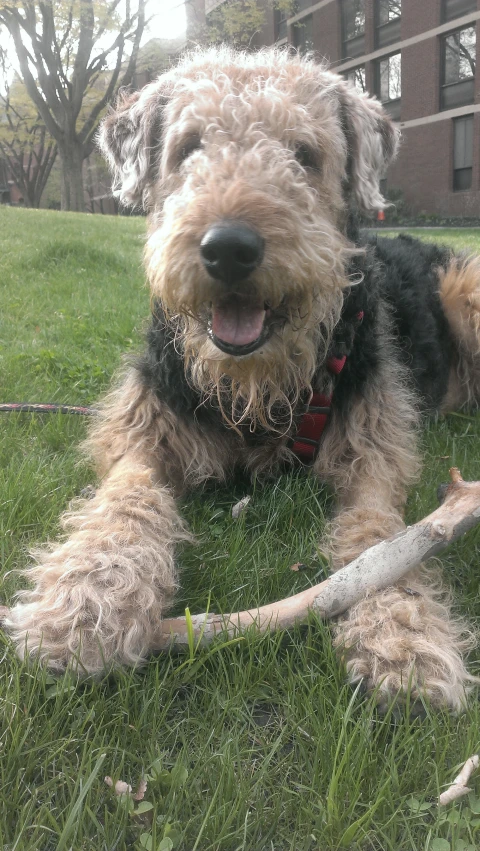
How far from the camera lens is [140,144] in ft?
9.40

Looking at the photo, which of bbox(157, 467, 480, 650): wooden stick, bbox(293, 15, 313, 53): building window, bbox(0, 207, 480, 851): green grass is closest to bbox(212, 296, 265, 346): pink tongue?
bbox(0, 207, 480, 851): green grass

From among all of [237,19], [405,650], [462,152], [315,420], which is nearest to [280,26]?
[237,19]

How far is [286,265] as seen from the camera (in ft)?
6.59

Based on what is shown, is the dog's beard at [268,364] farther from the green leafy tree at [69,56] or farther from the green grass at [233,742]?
the green leafy tree at [69,56]

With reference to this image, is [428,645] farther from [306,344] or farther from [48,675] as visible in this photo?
[306,344]

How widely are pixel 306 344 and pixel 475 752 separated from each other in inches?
56.0

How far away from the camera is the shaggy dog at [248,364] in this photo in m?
1.71

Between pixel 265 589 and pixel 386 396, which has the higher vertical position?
pixel 386 396

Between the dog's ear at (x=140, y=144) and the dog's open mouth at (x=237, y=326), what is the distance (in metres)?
0.98

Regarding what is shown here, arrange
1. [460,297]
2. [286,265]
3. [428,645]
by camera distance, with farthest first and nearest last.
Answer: [460,297] < [286,265] < [428,645]

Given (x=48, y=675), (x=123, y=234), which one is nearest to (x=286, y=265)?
(x=48, y=675)

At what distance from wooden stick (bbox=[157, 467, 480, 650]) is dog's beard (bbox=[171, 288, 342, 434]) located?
765mm

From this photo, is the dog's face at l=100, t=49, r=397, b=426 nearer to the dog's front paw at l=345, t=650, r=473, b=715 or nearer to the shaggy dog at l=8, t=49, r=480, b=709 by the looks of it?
the shaggy dog at l=8, t=49, r=480, b=709

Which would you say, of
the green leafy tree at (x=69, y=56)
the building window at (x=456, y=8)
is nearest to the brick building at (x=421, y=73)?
the building window at (x=456, y=8)
